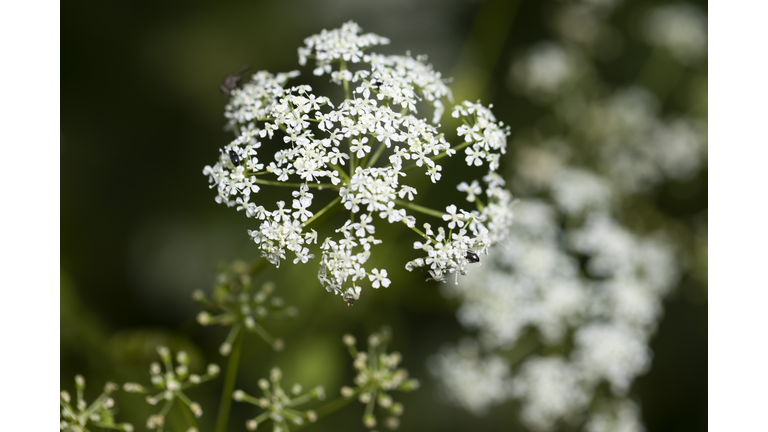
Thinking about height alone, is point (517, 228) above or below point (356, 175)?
above

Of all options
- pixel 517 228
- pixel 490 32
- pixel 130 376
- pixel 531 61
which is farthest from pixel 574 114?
pixel 130 376

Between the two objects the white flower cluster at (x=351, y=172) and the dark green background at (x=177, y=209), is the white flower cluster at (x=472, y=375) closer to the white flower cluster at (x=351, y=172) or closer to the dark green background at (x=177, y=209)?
the dark green background at (x=177, y=209)

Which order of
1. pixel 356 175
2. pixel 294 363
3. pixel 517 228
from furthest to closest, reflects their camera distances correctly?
pixel 517 228 < pixel 294 363 < pixel 356 175

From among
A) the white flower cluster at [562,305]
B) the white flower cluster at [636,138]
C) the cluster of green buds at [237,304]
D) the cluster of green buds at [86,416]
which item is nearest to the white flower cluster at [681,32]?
the white flower cluster at [636,138]

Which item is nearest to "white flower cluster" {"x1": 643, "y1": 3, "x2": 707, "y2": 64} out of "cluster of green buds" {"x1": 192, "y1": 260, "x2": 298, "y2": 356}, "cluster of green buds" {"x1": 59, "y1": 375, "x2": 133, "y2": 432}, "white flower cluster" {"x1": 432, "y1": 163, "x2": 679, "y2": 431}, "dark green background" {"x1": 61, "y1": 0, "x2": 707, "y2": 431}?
"dark green background" {"x1": 61, "y1": 0, "x2": 707, "y2": 431}

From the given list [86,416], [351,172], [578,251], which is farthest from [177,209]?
[578,251]

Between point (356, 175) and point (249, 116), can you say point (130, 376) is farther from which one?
point (356, 175)
